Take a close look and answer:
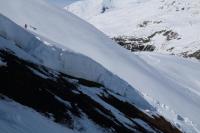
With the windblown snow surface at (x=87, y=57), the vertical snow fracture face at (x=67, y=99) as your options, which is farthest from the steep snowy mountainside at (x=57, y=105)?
the windblown snow surface at (x=87, y=57)

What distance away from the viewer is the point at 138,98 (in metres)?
39.3

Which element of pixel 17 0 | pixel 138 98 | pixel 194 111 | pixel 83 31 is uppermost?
pixel 17 0

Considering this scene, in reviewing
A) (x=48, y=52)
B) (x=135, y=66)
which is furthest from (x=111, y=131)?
(x=135, y=66)

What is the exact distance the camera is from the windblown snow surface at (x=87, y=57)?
34281mm

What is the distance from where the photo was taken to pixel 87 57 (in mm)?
38625

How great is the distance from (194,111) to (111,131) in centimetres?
2356

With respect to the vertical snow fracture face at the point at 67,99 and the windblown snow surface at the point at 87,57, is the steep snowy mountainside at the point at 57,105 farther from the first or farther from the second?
the windblown snow surface at the point at 87,57

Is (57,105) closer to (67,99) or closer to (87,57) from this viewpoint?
(67,99)

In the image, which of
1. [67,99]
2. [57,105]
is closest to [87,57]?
[67,99]

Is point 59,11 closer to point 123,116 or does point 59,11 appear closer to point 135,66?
point 135,66

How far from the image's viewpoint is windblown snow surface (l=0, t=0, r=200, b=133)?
1350 inches

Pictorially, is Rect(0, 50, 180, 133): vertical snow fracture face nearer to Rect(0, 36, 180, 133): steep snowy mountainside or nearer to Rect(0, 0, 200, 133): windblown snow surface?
Rect(0, 36, 180, 133): steep snowy mountainside

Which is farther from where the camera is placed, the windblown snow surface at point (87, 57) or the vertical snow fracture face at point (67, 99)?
the windblown snow surface at point (87, 57)

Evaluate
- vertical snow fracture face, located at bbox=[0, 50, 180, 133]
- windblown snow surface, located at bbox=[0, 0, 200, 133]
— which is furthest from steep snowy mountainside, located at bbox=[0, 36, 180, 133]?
windblown snow surface, located at bbox=[0, 0, 200, 133]
